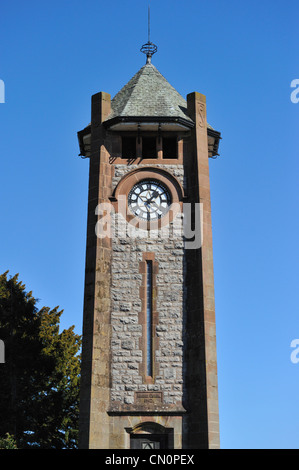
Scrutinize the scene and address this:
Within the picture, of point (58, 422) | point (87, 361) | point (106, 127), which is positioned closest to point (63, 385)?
point (58, 422)

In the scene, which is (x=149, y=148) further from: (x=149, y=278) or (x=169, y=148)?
(x=149, y=278)

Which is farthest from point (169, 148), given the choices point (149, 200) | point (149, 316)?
point (149, 316)

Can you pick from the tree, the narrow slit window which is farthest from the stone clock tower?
the tree

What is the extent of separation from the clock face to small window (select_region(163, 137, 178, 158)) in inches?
66.9

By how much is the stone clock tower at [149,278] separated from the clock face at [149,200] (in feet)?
0.13

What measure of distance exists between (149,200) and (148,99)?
15.3 feet

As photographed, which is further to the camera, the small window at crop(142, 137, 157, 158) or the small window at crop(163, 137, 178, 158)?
the small window at crop(142, 137, 157, 158)

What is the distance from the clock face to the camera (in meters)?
30.1

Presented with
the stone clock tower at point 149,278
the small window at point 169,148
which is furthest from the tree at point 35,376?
the small window at point 169,148

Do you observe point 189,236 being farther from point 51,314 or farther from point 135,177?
point 51,314

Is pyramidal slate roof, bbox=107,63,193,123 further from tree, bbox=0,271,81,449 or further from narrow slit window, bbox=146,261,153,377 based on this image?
tree, bbox=0,271,81,449

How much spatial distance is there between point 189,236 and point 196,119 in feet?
16.5

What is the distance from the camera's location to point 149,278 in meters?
29.1

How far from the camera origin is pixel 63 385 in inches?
1532
